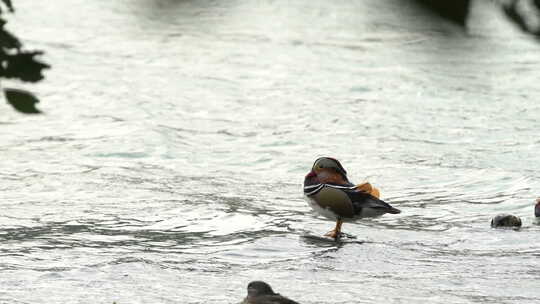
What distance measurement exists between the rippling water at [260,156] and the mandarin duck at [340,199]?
270 millimetres

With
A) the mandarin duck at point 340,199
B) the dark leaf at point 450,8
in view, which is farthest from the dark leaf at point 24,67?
the mandarin duck at point 340,199

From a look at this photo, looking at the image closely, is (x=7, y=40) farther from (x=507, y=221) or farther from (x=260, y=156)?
(x=260, y=156)

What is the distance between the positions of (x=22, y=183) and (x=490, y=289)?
591 centimetres

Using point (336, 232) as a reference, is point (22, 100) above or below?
above

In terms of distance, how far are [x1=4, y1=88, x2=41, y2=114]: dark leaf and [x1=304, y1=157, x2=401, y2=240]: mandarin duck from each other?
20.8 ft

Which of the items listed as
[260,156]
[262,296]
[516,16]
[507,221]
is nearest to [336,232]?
[507,221]

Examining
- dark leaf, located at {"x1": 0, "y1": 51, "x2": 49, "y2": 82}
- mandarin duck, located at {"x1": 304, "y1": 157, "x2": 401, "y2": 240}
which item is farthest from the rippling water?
mandarin duck, located at {"x1": 304, "y1": 157, "x2": 401, "y2": 240}

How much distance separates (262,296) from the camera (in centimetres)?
532

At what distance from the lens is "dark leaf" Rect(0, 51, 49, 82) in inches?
51.3

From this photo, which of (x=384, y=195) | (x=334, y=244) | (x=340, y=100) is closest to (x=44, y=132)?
(x=340, y=100)

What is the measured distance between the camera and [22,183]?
11258mm

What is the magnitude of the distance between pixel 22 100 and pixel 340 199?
6.36m

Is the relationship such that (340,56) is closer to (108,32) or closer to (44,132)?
(108,32)

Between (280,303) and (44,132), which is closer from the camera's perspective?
(280,303)
